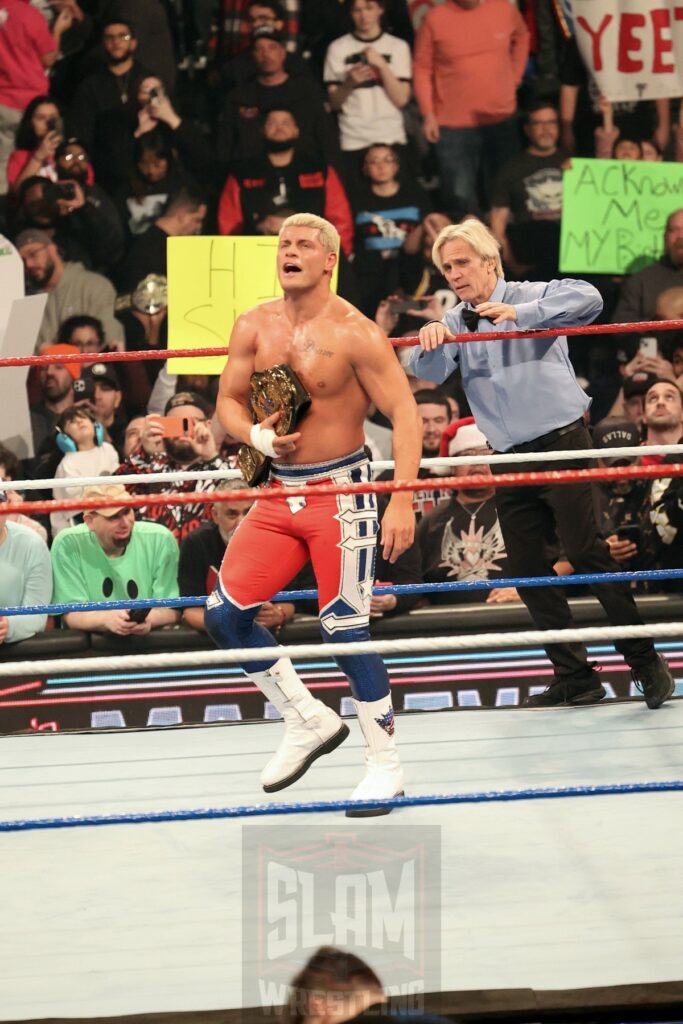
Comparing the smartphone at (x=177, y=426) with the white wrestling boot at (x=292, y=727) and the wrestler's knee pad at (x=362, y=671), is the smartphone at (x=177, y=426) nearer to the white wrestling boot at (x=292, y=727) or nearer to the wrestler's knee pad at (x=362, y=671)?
the white wrestling boot at (x=292, y=727)

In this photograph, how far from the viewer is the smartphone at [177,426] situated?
4.49 m

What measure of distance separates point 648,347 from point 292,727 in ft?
10.2

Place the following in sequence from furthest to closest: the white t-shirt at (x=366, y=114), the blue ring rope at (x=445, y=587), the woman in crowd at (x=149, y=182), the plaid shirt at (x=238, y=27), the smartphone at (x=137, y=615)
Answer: the plaid shirt at (x=238, y=27) < the white t-shirt at (x=366, y=114) < the woman in crowd at (x=149, y=182) < the smartphone at (x=137, y=615) < the blue ring rope at (x=445, y=587)

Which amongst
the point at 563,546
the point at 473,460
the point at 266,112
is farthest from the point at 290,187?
the point at 473,460

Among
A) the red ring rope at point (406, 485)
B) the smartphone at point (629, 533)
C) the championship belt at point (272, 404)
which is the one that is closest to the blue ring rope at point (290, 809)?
the red ring rope at point (406, 485)

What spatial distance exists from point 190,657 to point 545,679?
2.07m

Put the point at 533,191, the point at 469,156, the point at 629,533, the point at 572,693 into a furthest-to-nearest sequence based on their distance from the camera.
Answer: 1. the point at 469,156
2. the point at 533,191
3. the point at 629,533
4. the point at 572,693

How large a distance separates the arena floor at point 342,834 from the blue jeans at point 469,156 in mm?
2870

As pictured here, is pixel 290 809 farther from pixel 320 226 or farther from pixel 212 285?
pixel 212 285

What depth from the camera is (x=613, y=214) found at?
5289 millimetres

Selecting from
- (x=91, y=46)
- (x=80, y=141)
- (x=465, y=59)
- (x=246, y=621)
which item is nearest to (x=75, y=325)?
(x=80, y=141)

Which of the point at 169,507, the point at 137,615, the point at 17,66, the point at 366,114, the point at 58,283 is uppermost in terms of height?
the point at 17,66

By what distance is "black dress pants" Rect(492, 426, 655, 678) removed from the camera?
10.5 ft

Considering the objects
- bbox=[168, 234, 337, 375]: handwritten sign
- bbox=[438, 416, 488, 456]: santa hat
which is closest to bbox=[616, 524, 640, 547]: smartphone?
bbox=[438, 416, 488, 456]: santa hat
